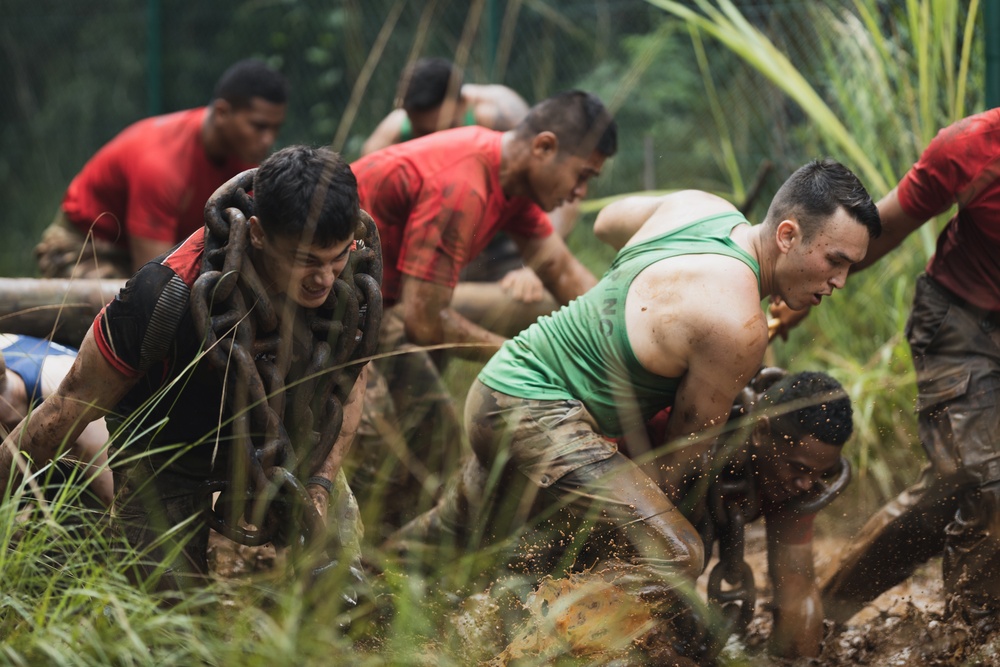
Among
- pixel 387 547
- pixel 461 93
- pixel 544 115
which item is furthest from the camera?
→ pixel 461 93

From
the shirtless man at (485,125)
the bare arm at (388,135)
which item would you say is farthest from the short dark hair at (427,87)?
the bare arm at (388,135)

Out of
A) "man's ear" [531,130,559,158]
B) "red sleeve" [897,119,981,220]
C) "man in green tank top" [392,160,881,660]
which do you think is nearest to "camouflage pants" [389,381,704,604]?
"man in green tank top" [392,160,881,660]

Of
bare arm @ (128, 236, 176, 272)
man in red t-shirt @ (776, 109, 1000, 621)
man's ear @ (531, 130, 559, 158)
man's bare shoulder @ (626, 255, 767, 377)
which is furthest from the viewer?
bare arm @ (128, 236, 176, 272)

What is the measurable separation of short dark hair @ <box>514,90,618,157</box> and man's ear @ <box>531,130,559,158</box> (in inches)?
1.0

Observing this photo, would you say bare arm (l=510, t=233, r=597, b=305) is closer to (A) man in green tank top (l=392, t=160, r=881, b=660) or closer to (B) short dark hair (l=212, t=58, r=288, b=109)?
(A) man in green tank top (l=392, t=160, r=881, b=660)

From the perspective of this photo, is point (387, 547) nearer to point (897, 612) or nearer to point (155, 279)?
point (155, 279)

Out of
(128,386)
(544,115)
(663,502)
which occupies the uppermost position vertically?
(544,115)

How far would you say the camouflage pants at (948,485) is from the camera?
374 cm

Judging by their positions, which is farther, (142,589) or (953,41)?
(953,41)

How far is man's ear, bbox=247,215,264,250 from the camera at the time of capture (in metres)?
2.85

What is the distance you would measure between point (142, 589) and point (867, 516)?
2879mm

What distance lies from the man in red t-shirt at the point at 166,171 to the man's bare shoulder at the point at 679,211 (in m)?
2.44

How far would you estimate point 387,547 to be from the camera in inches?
156

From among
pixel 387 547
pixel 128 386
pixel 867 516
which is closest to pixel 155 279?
pixel 128 386
